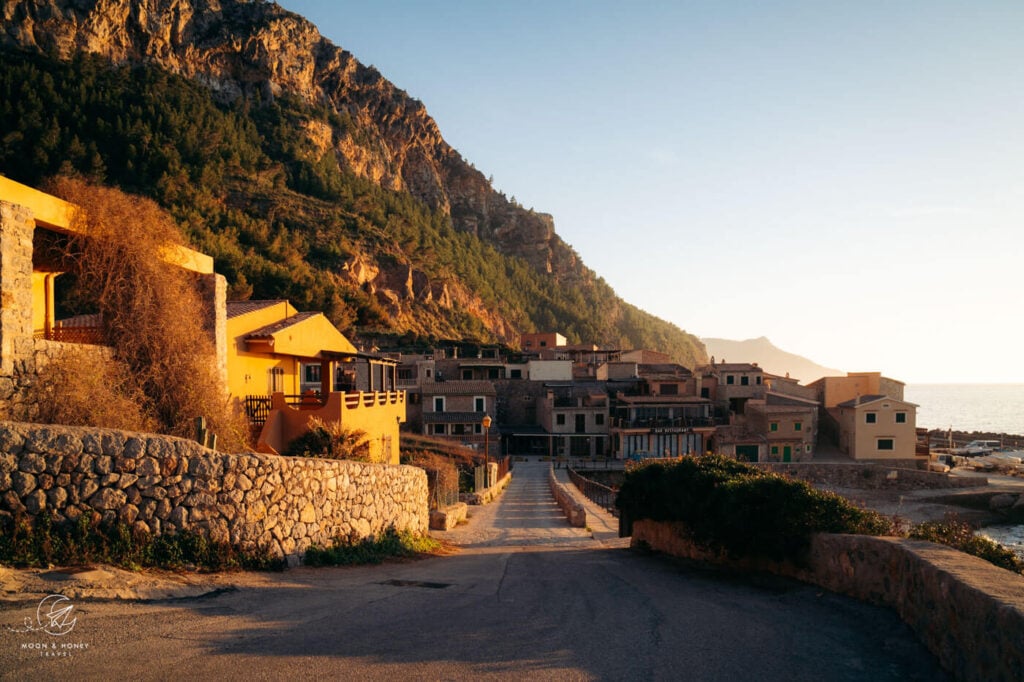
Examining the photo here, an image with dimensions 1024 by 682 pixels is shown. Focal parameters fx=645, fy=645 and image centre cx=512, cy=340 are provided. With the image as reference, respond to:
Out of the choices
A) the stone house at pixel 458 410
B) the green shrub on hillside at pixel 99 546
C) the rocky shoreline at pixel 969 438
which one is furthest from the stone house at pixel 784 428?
the green shrub on hillside at pixel 99 546

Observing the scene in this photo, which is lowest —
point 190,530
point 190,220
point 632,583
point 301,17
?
point 632,583

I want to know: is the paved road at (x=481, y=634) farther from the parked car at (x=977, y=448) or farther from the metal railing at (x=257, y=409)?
the parked car at (x=977, y=448)

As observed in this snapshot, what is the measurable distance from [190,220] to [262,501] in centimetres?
6756

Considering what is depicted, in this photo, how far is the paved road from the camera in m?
5.97

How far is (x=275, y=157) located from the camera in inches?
3959

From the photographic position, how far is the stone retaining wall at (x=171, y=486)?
25.9ft

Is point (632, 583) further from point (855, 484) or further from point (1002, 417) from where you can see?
point (1002, 417)

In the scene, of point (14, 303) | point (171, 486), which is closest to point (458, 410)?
point (14, 303)

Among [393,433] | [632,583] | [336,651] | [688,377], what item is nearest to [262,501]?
[336,651]

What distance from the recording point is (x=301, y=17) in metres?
133

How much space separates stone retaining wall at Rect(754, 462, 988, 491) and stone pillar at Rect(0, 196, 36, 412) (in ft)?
156

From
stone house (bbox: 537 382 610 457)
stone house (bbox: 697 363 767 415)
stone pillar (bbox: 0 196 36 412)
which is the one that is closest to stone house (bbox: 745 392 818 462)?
stone house (bbox: 697 363 767 415)

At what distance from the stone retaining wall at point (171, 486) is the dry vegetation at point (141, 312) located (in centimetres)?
282

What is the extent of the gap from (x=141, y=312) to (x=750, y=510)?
11.7 metres
